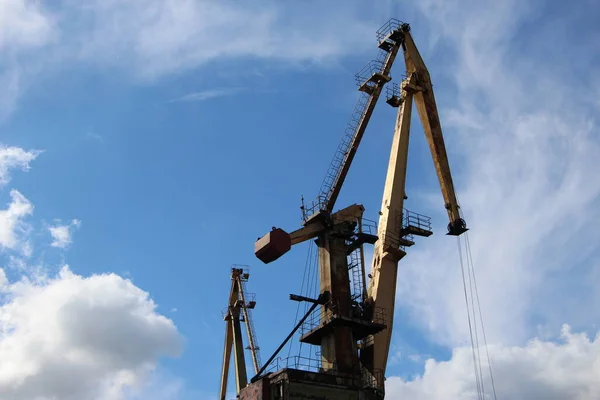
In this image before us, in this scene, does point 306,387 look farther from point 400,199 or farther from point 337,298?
point 400,199

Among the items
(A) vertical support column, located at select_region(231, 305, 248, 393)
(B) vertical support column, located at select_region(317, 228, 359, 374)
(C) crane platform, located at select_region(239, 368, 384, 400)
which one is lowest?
(C) crane platform, located at select_region(239, 368, 384, 400)

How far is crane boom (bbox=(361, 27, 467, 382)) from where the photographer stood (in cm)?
2933

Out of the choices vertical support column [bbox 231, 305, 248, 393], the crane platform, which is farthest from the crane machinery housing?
vertical support column [bbox 231, 305, 248, 393]

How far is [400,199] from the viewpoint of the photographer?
105 feet

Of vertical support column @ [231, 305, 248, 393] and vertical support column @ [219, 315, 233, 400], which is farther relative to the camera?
vertical support column @ [219, 315, 233, 400]

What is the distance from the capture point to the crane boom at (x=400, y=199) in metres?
29.3

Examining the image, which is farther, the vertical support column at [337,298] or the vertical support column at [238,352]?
the vertical support column at [238,352]

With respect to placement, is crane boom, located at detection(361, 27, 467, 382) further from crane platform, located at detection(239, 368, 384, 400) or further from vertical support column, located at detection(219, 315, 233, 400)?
vertical support column, located at detection(219, 315, 233, 400)

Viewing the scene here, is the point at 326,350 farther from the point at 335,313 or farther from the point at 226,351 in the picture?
the point at 226,351

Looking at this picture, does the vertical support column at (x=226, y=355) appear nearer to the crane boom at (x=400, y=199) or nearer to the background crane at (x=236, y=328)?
the background crane at (x=236, y=328)

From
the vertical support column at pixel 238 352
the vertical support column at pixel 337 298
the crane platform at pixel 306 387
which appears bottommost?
the crane platform at pixel 306 387

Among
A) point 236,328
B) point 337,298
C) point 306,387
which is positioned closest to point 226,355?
point 236,328

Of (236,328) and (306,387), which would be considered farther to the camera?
(236,328)

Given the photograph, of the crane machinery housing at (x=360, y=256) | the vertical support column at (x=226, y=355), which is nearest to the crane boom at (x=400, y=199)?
the crane machinery housing at (x=360, y=256)
